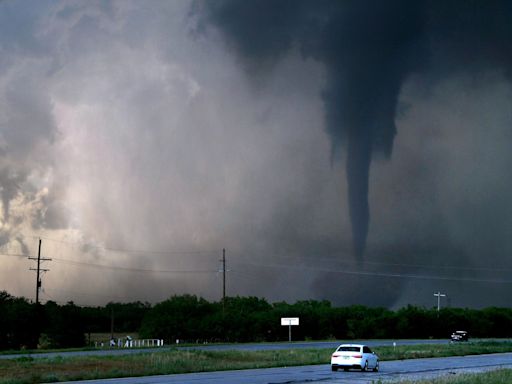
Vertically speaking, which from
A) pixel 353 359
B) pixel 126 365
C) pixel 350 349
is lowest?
pixel 126 365

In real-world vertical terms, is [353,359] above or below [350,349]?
below

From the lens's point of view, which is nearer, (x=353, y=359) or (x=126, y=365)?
(x=353, y=359)

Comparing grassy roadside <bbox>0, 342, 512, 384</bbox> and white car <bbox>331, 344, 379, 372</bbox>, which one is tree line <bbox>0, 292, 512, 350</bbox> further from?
white car <bbox>331, 344, 379, 372</bbox>

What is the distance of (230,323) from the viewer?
403ft

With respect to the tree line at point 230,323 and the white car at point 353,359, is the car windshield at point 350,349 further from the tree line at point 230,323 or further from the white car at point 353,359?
the tree line at point 230,323

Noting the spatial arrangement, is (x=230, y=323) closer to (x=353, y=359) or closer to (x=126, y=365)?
(x=126, y=365)

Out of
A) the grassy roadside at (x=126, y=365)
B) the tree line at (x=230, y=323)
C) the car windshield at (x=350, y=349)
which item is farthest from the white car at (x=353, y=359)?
the tree line at (x=230, y=323)

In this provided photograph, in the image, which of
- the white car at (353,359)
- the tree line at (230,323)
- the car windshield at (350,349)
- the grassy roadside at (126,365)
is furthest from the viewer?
the tree line at (230,323)

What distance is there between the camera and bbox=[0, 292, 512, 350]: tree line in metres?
101

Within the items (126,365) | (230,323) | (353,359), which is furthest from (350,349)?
(230,323)

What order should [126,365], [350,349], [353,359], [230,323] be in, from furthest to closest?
[230,323]
[126,365]
[350,349]
[353,359]

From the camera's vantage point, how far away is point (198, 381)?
1315 inches

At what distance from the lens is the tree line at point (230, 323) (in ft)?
330

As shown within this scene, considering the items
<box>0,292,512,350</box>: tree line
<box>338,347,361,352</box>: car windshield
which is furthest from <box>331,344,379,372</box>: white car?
<box>0,292,512,350</box>: tree line
